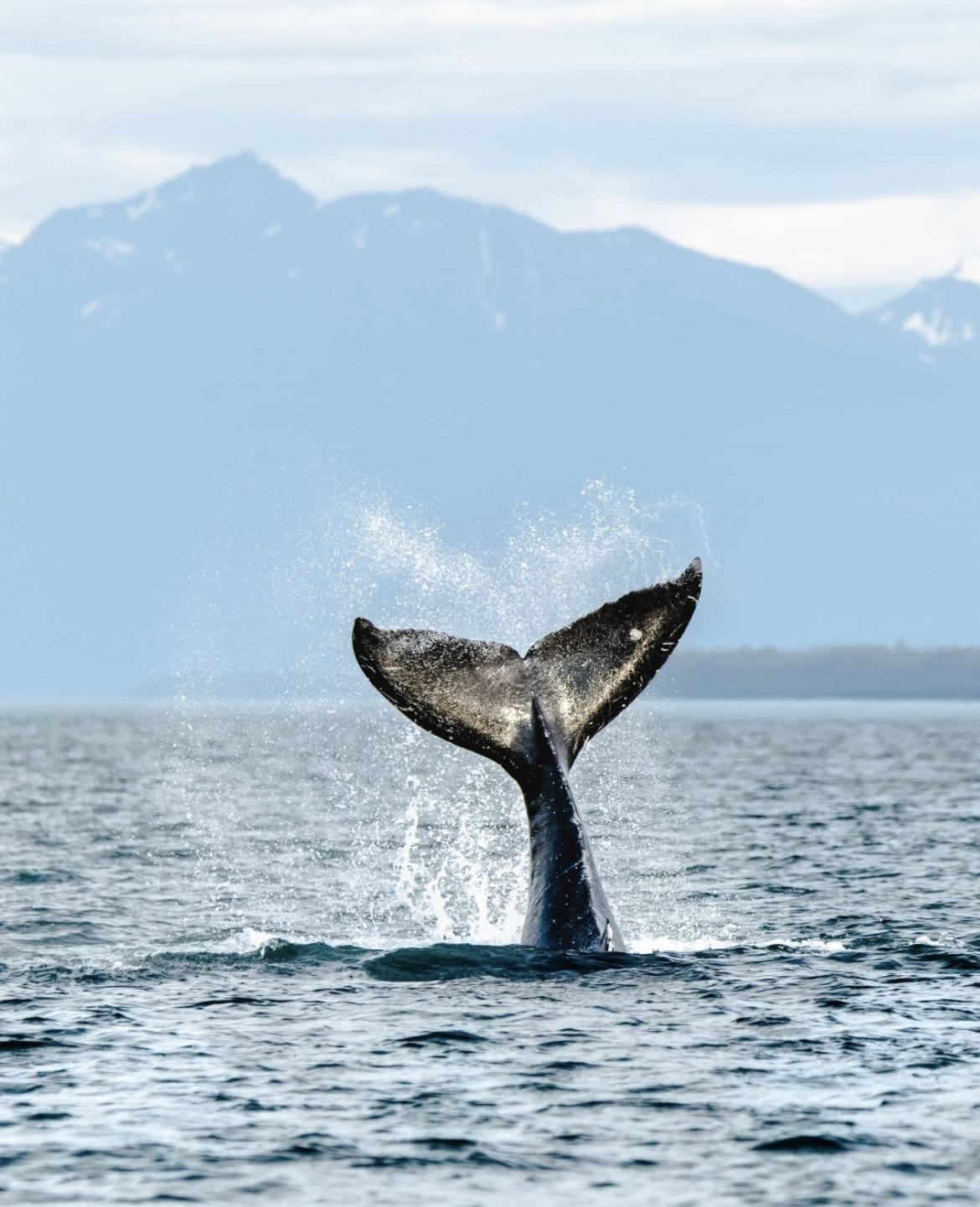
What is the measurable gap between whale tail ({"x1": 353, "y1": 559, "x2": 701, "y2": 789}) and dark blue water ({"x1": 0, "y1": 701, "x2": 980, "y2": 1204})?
1.50m

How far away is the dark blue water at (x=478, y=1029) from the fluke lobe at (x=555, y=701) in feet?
1.35

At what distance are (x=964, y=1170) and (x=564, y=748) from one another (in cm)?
479

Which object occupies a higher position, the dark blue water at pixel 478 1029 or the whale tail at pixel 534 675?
the whale tail at pixel 534 675

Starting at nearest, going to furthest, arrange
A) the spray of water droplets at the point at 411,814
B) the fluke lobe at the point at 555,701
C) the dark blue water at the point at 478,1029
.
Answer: the dark blue water at the point at 478,1029
the fluke lobe at the point at 555,701
the spray of water droplets at the point at 411,814

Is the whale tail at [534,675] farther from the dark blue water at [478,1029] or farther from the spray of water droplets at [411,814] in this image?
the dark blue water at [478,1029]

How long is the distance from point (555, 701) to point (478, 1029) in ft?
7.80

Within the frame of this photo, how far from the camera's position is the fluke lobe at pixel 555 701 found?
13.1 m

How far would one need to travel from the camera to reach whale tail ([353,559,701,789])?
1297 cm

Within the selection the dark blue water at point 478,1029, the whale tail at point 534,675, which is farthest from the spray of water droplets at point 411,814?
the whale tail at point 534,675

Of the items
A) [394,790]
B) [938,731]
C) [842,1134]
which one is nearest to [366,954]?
[842,1134]

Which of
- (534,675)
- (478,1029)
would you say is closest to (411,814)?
(534,675)

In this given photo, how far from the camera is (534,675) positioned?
44.1 ft

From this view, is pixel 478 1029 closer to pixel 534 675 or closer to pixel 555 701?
pixel 555 701

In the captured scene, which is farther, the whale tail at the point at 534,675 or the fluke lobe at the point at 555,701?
the fluke lobe at the point at 555,701
